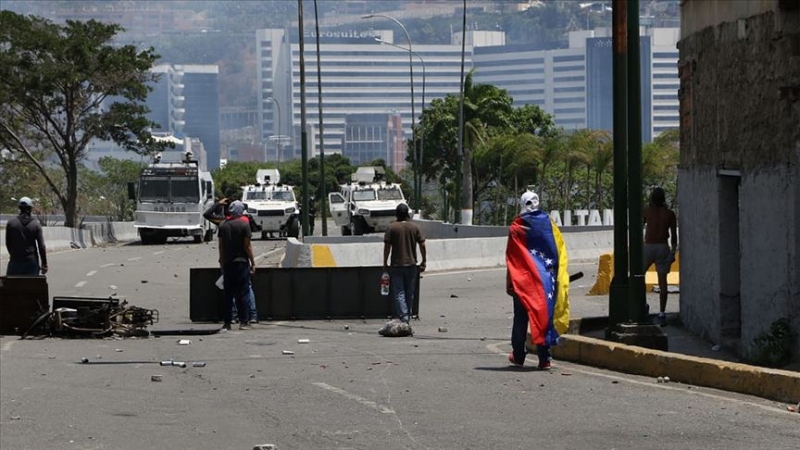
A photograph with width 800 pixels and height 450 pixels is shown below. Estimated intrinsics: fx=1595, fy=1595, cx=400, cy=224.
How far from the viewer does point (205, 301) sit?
21469 millimetres

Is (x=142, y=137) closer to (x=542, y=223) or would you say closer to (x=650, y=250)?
(x=650, y=250)

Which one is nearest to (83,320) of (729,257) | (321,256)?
(729,257)

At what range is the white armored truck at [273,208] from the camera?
189ft

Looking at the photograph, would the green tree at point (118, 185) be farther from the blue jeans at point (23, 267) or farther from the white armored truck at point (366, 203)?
the blue jeans at point (23, 267)

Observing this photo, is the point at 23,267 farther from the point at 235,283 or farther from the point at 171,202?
the point at 171,202

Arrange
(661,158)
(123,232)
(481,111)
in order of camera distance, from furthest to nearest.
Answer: (481,111) < (123,232) < (661,158)

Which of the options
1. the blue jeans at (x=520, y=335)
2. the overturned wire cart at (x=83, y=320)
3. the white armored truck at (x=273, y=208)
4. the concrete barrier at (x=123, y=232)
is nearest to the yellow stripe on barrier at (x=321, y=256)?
the overturned wire cart at (x=83, y=320)

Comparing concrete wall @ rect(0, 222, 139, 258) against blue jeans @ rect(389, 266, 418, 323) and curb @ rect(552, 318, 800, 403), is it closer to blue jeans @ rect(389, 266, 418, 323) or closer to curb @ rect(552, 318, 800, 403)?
blue jeans @ rect(389, 266, 418, 323)

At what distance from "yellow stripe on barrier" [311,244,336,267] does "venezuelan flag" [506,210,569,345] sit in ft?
52.9

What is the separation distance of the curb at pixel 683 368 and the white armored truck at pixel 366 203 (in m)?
38.0

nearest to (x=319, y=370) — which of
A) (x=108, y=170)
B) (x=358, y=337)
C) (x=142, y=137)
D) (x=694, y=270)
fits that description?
(x=358, y=337)

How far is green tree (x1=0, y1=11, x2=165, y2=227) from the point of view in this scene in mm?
63969

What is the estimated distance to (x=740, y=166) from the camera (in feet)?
52.3

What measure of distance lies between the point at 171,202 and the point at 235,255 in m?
34.3
